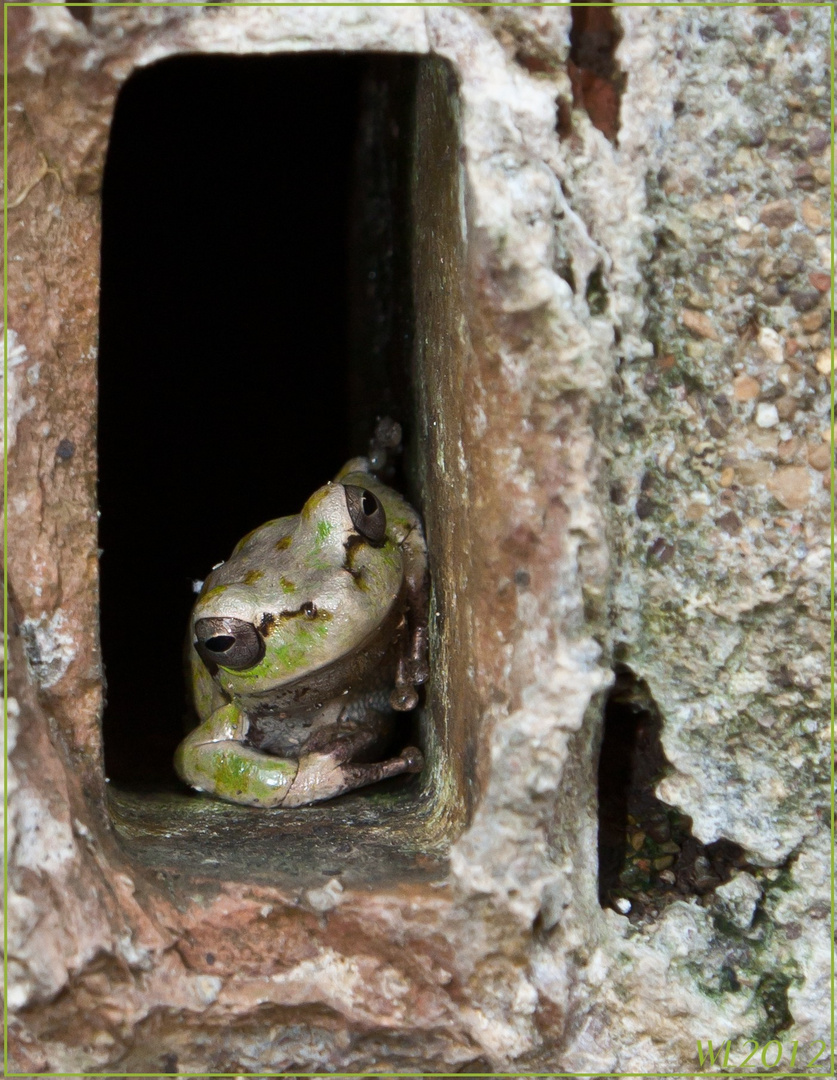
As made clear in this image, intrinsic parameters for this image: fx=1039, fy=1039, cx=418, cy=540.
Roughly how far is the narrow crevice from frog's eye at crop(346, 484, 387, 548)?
0.89m

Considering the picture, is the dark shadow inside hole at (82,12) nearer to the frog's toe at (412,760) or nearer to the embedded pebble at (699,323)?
the embedded pebble at (699,323)

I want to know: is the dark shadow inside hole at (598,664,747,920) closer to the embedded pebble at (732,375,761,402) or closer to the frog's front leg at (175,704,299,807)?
the embedded pebble at (732,375,761,402)

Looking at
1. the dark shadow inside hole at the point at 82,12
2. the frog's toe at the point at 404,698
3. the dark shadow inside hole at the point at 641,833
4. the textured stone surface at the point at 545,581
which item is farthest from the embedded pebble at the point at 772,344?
the dark shadow inside hole at the point at 82,12

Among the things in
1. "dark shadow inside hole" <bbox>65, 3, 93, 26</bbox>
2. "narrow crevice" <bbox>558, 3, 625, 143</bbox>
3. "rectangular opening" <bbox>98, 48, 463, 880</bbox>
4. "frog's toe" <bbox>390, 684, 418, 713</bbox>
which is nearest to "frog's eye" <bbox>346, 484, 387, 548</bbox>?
"frog's toe" <bbox>390, 684, 418, 713</bbox>

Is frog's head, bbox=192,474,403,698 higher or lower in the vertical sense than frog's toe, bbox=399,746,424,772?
higher

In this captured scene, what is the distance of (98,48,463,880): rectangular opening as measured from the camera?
9.78 ft

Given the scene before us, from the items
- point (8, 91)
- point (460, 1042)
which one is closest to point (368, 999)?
point (460, 1042)

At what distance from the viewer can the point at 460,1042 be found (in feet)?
5.95

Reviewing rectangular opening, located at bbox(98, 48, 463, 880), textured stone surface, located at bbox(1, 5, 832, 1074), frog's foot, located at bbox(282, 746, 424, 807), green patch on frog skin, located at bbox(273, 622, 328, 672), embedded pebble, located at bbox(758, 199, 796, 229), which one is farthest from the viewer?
rectangular opening, located at bbox(98, 48, 463, 880)

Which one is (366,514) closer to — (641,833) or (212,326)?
(641,833)

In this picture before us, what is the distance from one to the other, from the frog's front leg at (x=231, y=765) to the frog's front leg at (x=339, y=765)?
31 millimetres

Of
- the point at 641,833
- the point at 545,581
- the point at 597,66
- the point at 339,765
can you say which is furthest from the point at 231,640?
the point at 597,66

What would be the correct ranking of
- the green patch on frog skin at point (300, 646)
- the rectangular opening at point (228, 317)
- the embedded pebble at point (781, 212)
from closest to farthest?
1. the embedded pebble at point (781, 212)
2. the green patch on frog skin at point (300, 646)
3. the rectangular opening at point (228, 317)

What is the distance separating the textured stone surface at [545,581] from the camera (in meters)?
1.66
